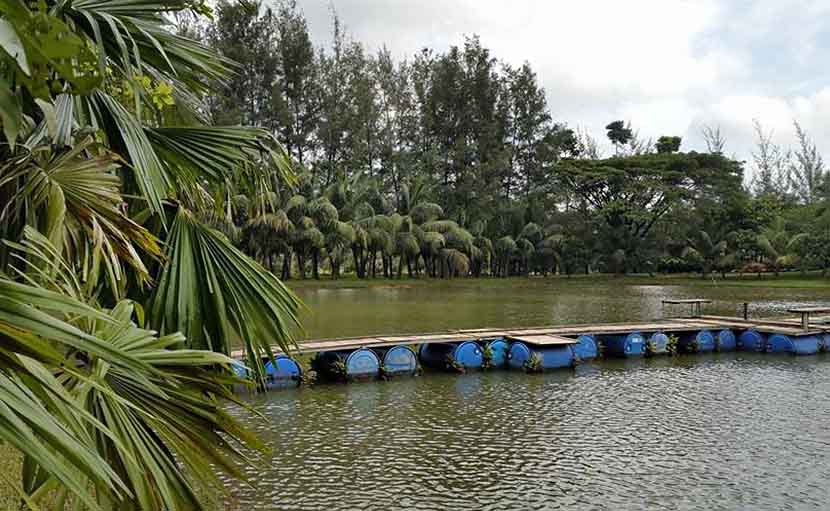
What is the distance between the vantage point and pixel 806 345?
14.8 metres

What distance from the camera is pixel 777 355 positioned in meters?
14.8

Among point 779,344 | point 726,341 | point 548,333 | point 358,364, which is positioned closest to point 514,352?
point 548,333

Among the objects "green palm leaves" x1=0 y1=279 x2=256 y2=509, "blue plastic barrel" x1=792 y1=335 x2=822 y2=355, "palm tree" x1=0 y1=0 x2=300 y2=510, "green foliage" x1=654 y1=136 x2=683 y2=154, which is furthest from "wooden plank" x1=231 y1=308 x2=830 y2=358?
"green foliage" x1=654 y1=136 x2=683 y2=154

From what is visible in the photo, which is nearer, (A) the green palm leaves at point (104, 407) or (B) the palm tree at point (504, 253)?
(A) the green palm leaves at point (104, 407)

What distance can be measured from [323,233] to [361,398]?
26935mm

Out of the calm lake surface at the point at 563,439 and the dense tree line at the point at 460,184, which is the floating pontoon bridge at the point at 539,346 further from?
the dense tree line at the point at 460,184

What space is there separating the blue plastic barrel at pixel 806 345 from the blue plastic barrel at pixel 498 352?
261 inches

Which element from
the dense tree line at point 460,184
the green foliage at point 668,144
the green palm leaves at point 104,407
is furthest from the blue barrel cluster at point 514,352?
the green foliage at point 668,144

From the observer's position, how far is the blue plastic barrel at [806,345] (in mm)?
14703

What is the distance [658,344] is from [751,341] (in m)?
2.42

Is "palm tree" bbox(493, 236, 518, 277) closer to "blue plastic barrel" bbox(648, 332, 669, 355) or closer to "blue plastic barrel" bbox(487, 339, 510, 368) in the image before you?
"blue plastic barrel" bbox(648, 332, 669, 355)

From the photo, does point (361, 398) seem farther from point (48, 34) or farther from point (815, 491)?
point (48, 34)

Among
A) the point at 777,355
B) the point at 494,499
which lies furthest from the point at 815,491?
the point at 777,355

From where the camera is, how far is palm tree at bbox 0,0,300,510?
63.7 inches
